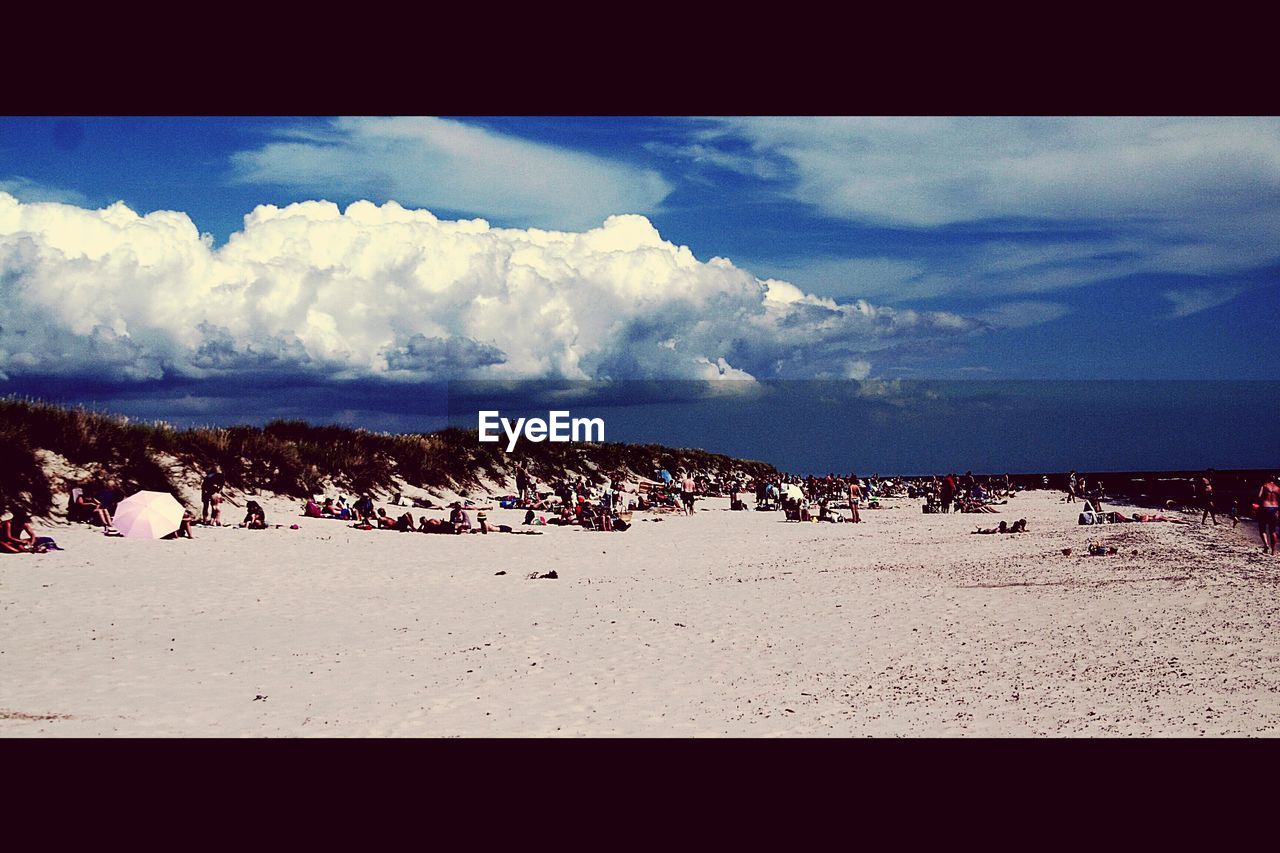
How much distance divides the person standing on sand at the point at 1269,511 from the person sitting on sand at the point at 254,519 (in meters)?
20.6

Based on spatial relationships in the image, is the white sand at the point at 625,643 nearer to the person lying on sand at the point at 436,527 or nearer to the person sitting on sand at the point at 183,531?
the person sitting on sand at the point at 183,531

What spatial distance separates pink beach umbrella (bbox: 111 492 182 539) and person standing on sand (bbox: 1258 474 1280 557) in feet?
69.1

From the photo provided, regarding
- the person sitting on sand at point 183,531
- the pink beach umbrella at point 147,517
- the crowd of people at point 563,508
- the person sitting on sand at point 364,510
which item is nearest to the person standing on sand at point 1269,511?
the crowd of people at point 563,508

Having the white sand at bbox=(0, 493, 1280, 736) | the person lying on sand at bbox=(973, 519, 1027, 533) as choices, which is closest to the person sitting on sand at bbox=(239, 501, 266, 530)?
the white sand at bbox=(0, 493, 1280, 736)

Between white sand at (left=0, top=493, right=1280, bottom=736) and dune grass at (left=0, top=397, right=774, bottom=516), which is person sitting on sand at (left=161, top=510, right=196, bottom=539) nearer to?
white sand at (left=0, top=493, right=1280, bottom=736)

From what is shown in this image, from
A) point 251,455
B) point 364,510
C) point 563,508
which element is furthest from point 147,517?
point 563,508

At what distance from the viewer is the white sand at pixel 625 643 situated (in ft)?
23.2

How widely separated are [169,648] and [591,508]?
57.5 feet

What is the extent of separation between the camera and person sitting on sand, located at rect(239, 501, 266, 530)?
20.3m

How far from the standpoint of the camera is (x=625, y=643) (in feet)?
32.4

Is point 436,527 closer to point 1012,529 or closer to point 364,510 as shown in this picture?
point 364,510

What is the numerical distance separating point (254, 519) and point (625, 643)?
13.6m
